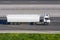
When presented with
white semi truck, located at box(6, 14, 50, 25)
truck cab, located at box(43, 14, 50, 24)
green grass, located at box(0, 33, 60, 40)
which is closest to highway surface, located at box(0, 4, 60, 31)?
truck cab, located at box(43, 14, 50, 24)

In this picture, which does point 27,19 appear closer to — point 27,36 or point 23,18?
point 23,18

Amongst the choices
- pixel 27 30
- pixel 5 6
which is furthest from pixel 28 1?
pixel 27 30

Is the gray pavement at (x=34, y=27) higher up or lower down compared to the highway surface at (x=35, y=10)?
lower down

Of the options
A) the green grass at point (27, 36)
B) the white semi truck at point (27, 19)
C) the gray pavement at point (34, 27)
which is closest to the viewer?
the green grass at point (27, 36)

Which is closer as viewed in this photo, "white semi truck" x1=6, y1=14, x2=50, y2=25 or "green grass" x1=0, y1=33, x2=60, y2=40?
"green grass" x1=0, y1=33, x2=60, y2=40

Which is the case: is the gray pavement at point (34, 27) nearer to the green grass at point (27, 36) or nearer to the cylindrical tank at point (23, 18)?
the cylindrical tank at point (23, 18)

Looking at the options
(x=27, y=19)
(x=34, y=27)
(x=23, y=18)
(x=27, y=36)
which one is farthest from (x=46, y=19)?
(x=27, y=36)

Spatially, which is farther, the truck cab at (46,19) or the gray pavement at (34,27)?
the truck cab at (46,19)

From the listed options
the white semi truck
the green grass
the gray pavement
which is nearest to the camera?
the green grass

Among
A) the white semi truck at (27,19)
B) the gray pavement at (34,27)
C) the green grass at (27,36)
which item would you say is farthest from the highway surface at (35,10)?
the green grass at (27,36)

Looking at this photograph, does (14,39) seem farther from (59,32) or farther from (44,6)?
(44,6)

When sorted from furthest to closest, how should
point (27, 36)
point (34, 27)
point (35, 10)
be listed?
point (35, 10) → point (34, 27) → point (27, 36)

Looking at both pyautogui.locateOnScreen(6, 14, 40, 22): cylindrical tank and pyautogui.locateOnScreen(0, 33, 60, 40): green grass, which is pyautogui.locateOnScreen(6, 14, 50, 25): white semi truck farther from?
pyautogui.locateOnScreen(0, 33, 60, 40): green grass
